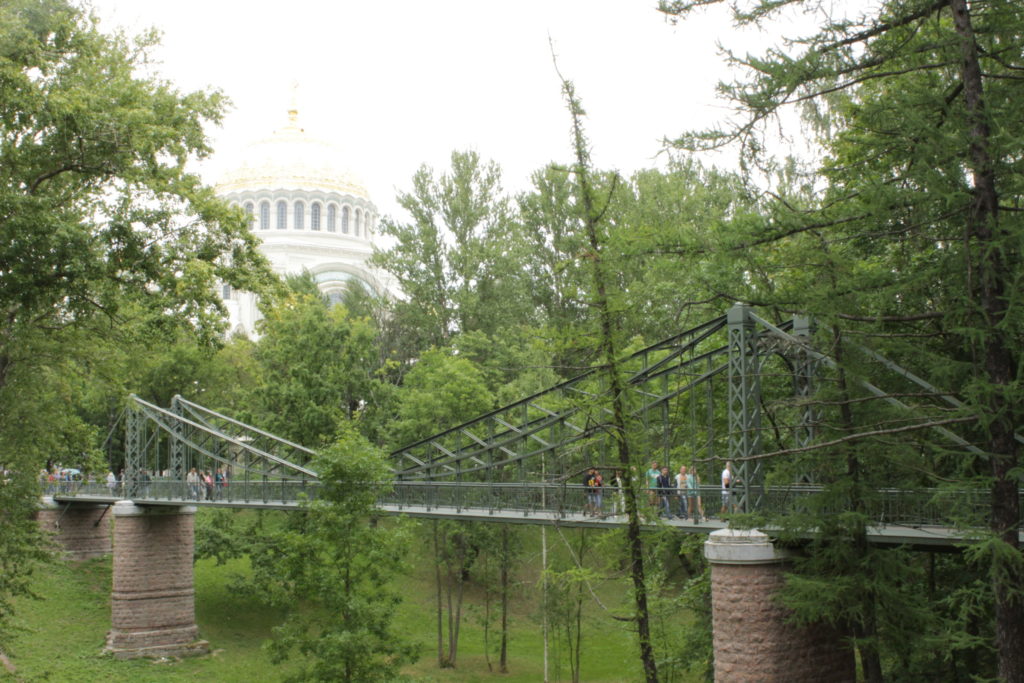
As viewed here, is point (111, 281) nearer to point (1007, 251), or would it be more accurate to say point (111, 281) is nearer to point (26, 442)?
point (26, 442)

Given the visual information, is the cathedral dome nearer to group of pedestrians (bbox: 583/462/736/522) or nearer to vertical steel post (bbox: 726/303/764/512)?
group of pedestrians (bbox: 583/462/736/522)

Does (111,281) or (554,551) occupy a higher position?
(111,281)

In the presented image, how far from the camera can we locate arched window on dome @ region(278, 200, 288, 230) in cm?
6425

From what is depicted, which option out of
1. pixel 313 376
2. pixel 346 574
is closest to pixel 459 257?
pixel 313 376

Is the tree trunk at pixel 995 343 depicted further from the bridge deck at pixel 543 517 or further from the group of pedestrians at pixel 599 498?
the group of pedestrians at pixel 599 498

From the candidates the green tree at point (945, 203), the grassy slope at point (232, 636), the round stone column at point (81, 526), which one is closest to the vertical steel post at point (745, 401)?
A: the green tree at point (945, 203)

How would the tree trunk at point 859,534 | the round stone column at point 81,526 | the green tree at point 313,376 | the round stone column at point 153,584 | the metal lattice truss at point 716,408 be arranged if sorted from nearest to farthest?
the tree trunk at point 859,534
the metal lattice truss at point 716,408
the round stone column at point 153,584
the green tree at point 313,376
the round stone column at point 81,526

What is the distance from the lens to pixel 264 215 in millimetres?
64375

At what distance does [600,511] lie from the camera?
54.4 ft

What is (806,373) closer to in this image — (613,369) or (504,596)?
(613,369)

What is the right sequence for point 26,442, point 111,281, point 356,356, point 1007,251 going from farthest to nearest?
point 356,356
point 26,442
point 111,281
point 1007,251

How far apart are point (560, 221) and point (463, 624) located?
46.7 feet

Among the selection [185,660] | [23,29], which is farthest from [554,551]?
[23,29]

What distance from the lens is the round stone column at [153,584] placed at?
2747 cm
